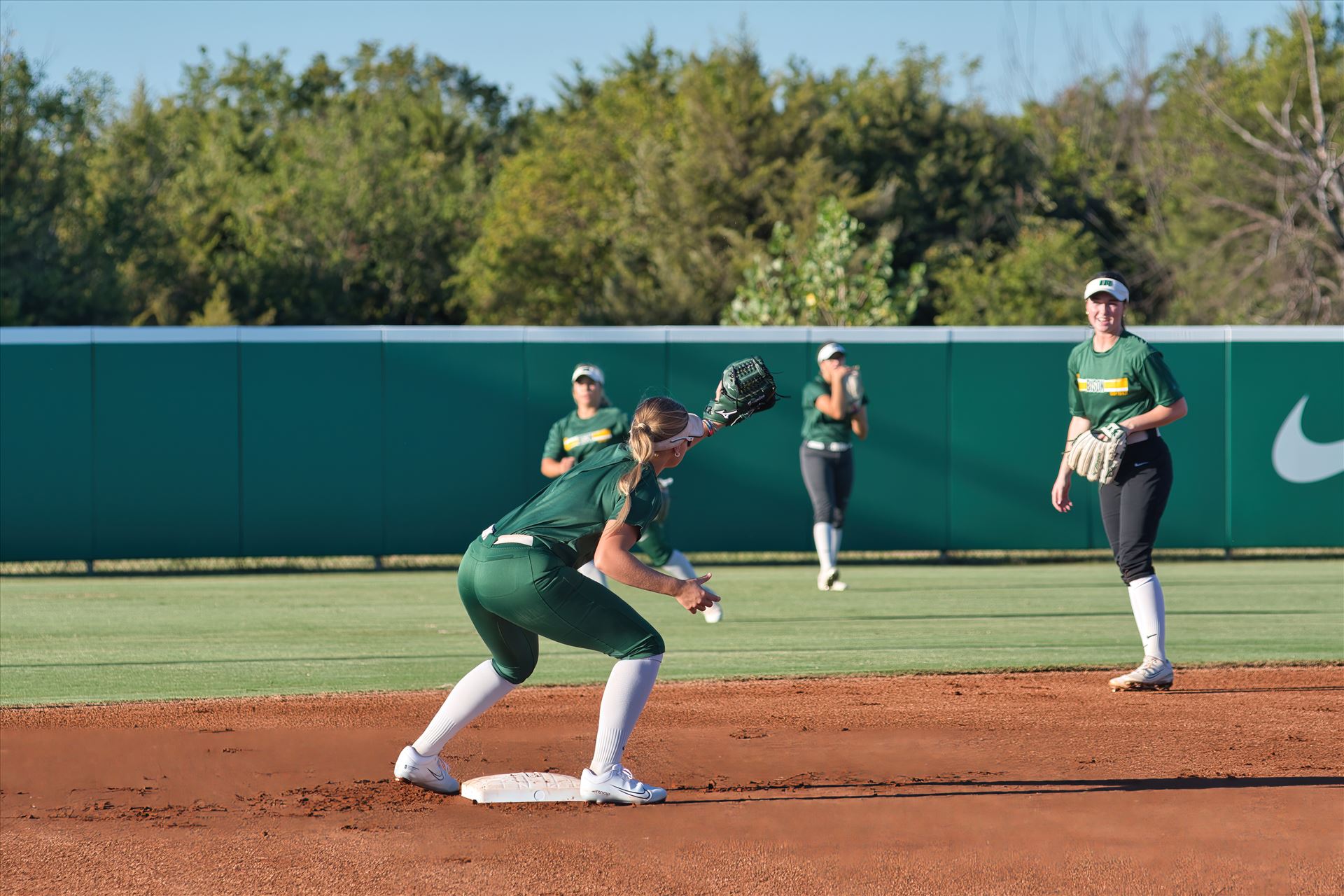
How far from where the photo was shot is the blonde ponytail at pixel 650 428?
484 centimetres

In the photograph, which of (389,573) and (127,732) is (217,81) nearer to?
(389,573)

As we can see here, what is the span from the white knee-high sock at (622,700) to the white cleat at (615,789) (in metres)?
0.07

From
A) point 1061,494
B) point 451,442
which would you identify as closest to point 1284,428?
point 1061,494

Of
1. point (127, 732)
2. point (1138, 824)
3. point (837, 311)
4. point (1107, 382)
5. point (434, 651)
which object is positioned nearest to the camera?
point (1138, 824)

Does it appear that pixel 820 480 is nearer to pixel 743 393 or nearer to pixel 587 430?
pixel 587 430

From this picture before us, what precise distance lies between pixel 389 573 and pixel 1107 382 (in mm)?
9428

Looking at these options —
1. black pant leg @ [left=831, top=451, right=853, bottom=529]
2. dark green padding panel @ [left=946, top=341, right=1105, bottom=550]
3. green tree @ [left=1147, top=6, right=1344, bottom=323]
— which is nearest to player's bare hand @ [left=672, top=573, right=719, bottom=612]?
black pant leg @ [left=831, top=451, right=853, bottom=529]

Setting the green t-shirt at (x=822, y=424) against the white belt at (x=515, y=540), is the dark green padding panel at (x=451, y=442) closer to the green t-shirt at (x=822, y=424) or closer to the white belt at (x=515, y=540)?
the green t-shirt at (x=822, y=424)

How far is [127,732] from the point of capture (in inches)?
264

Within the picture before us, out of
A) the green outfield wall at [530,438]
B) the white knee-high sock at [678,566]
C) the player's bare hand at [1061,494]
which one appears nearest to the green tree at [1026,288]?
the green outfield wall at [530,438]

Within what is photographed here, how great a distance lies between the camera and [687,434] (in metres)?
4.96

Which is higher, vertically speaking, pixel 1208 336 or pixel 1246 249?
pixel 1246 249

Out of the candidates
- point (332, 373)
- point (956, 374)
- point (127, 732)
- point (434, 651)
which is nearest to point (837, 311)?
point (956, 374)

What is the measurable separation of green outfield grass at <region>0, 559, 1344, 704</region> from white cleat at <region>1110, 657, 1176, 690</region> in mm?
1047
